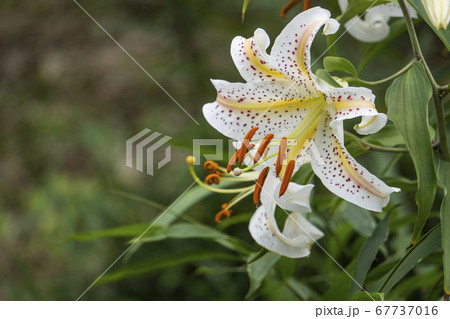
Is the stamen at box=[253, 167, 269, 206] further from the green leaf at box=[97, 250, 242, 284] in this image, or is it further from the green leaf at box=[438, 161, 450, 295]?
the green leaf at box=[97, 250, 242, 284]

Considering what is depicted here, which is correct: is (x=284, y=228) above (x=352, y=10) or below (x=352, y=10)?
below

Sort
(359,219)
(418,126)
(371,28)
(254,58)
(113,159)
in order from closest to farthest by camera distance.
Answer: (418,126) < (254,58) < (371,28) < (359,219) < (113,159)

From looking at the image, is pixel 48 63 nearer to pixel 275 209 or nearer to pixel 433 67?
pixel 433 67

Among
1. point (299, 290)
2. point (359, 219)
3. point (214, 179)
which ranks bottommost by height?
point (299, 290)

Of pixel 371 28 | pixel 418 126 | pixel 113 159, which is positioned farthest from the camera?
pixel 113 159

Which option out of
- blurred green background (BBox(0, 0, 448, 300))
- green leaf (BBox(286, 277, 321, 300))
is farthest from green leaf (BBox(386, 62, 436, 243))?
blurred green background (BBox(0, 0, 448, 300))

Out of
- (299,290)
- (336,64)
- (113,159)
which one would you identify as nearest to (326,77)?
(336,64)

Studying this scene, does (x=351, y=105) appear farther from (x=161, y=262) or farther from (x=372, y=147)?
(x=161, y=262)
